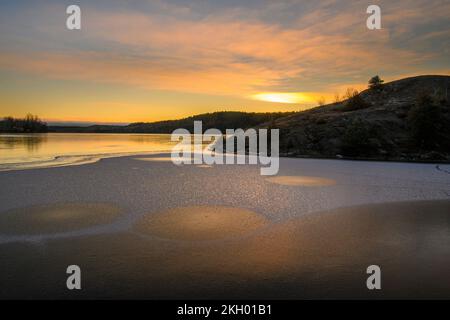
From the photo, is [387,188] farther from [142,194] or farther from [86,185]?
[86,185]

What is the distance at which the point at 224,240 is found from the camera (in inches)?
258

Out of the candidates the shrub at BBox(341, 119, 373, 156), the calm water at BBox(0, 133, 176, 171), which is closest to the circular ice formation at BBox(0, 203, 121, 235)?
the calm water at BBox(0, 133, 176, 171)

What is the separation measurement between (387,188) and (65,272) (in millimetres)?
11605

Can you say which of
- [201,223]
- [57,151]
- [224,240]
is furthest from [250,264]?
[57,151]

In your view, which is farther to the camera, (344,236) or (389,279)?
(344,236)

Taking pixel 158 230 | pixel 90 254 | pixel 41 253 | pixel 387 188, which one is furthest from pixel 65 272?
pixel 387 188

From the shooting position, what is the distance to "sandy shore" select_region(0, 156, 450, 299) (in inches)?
181

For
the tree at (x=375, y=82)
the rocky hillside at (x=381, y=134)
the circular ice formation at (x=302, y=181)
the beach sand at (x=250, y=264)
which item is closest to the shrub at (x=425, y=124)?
the rocky hillside at (x=381, y=134)

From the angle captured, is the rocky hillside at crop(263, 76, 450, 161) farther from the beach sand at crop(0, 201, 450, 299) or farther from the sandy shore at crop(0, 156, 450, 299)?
the beach sand at crop(0, 201, 450, 299)

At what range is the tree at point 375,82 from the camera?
6569cm

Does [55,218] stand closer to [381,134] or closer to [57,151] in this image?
[57,151]

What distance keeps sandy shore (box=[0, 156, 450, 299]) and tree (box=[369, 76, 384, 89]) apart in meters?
60.0

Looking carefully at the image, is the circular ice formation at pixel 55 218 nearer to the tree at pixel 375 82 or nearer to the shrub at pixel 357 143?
the shrub at pixel 357 143

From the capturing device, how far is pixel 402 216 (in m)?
8.31
